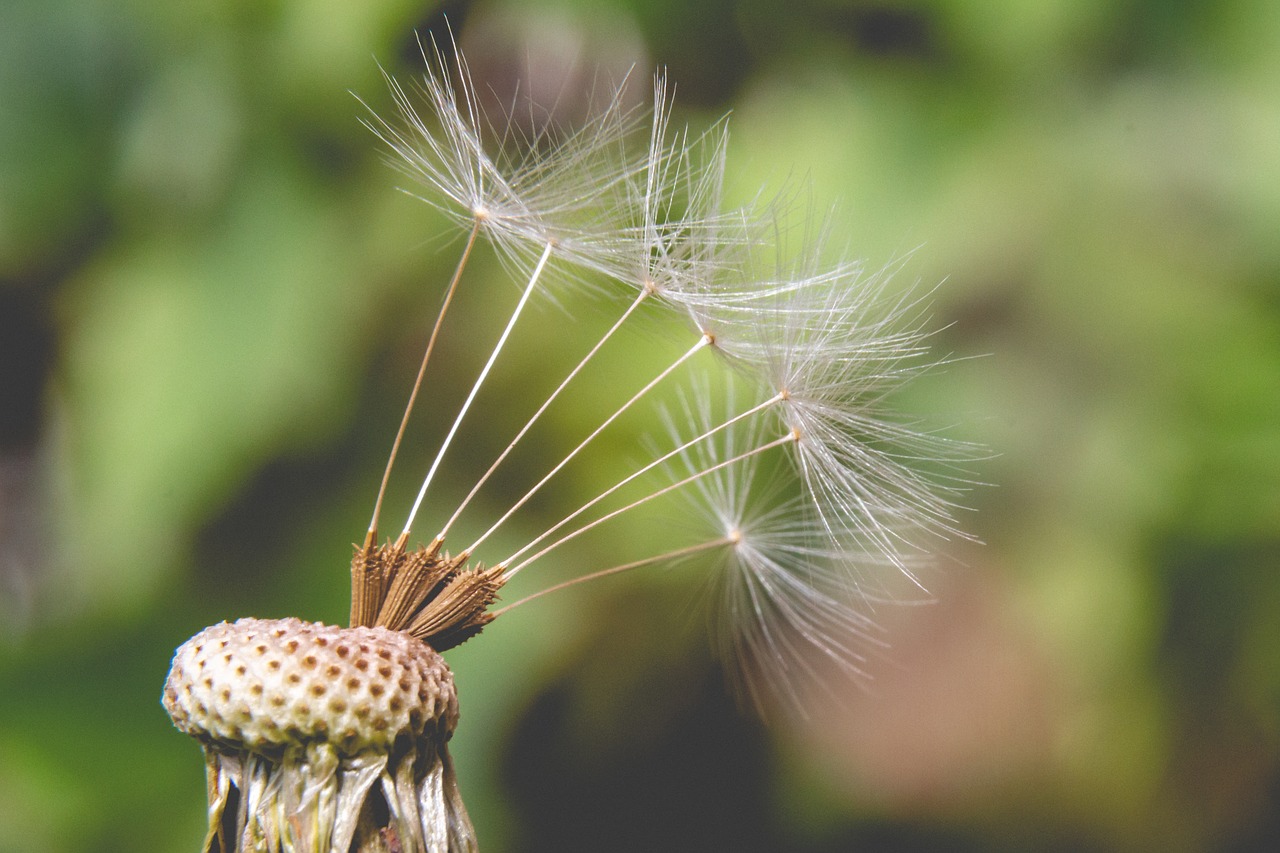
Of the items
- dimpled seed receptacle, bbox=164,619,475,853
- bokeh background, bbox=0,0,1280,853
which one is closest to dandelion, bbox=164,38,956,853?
dimpled seed receptacle, bbox=164,619,475,853

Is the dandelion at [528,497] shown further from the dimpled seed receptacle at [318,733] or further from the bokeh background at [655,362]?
the bokeh background at [655,362]

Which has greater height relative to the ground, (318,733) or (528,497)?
(528,497)

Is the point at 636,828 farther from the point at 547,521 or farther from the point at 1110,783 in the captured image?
the point at 1110,783

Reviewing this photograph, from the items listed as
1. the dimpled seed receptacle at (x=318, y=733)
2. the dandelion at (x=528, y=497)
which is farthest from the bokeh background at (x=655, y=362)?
the dimpled seed receptacle at (x=318, y=733)

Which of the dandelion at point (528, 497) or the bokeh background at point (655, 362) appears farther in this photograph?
the bokeh background at point (655, 362)

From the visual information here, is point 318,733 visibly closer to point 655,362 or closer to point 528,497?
point 528,497

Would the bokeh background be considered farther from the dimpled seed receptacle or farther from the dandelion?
the dimpled seed receptacle

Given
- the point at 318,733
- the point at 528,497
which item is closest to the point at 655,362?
the point at 528,497

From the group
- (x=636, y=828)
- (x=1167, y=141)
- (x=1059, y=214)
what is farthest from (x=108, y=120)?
(x=1167, y=141)
